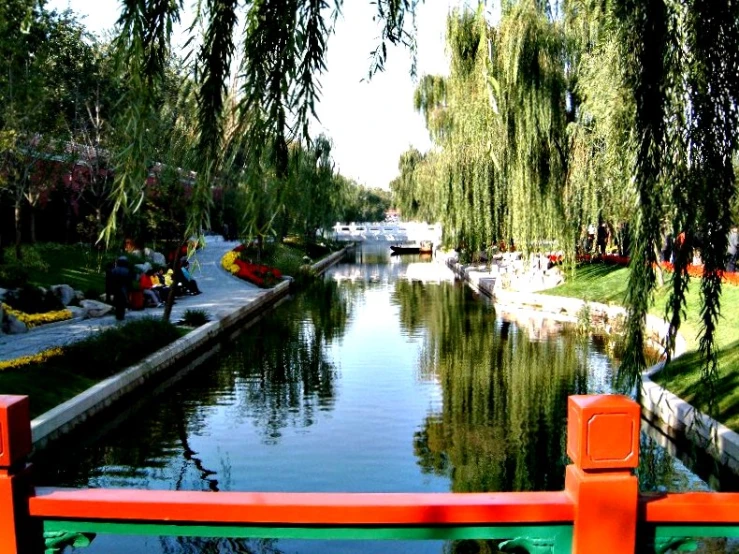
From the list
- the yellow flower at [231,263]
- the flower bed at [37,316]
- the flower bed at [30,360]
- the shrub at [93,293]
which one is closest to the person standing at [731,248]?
the flower bed at [30,360]

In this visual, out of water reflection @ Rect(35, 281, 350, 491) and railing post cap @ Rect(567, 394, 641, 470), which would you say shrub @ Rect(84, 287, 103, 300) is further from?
railing post cap @ Rect(567, 394, 641, 470)

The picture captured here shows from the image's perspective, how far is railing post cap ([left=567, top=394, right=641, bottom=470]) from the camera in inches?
94.0

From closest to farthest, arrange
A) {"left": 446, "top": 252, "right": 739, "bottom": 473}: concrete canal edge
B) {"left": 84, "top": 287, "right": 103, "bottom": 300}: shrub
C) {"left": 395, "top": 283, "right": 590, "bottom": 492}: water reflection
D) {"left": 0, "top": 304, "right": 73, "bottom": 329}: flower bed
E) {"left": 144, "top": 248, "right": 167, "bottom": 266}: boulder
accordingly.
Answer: {"left": 446, "top": 252, "right": 739, "bottom": 473}: concrete canal edge < {"left": 395, "top": 283, "right": 590, "bottom": 492}: water reflection < {"left": 0, "top": 304, "right": 73, "bottom": 329}: flower bed < {"left": 84, "top": 287, "right": 103, "bottom": 300}: shrub < {"left": 144, "top": 248, "right": 167, "bottom": 266}: boulder

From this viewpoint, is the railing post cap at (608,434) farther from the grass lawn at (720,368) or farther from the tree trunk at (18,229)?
the tree trunk at (18,229)

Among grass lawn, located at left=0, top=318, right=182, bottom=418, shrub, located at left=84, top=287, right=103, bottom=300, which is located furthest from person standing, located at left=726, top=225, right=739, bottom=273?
shrub, located at left=84, top=287, right=103, bottom=300

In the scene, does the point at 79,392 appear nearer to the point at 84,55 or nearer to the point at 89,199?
the point at 84,55

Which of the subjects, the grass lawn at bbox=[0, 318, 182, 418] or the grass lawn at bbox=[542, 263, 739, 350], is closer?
the grass lawn at bbox=[0, 318, 182, 418]

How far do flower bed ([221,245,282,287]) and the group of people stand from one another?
2.88 metres

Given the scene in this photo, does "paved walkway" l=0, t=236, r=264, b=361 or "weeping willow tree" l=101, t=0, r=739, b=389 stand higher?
"weeping willow tree" l=101, t=0, r=739, b=389

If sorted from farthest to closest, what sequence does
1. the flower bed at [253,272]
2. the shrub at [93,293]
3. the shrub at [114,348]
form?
the flower bed at [253,272] → the shrub at [93,293] → the shrub at [114,348]

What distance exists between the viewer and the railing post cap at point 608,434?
94.0 inches

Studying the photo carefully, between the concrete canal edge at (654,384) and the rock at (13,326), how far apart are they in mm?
9901

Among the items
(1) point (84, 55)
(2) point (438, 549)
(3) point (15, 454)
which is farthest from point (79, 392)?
(1) point (84, 55)

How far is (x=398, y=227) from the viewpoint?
2660 inches
